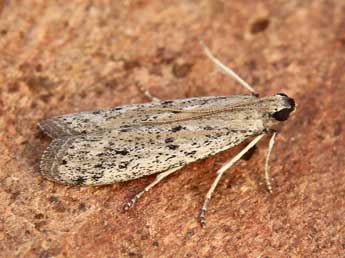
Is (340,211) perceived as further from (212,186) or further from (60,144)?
(60,144)

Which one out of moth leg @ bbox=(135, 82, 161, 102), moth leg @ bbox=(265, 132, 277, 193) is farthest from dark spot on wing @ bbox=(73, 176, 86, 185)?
moth leg @ bbox=(265, 132, 277, 193)

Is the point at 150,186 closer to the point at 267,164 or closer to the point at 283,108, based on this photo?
the point at 267,164

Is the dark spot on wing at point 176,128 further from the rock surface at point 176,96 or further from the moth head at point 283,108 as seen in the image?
the moth head at point 283,108

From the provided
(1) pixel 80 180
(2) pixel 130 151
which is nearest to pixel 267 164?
(2) pixel 130 151

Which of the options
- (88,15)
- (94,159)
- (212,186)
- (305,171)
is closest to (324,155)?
(305,171)

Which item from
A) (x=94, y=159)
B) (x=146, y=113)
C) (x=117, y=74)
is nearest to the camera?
(x=94, y=159)

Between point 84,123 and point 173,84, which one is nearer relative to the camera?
point 84,123

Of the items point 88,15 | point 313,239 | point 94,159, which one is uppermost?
point 88,15
